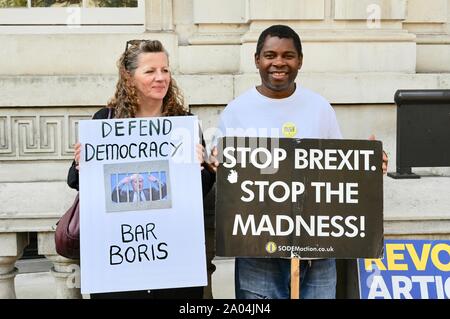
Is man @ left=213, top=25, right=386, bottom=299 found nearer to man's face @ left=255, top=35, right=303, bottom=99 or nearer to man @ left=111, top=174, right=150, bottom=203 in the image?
man's face @ left=255, top=35, right=303, bottom=99

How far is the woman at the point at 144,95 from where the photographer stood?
8.19ft

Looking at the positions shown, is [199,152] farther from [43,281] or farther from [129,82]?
[43,281]

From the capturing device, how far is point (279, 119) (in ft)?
8.17

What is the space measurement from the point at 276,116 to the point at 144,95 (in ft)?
1.95

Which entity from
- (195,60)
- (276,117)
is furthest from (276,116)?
(195,60)

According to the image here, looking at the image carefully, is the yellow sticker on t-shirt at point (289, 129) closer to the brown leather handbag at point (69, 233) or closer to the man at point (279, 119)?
the man at point (279, 119)

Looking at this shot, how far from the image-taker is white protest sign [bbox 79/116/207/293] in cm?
245

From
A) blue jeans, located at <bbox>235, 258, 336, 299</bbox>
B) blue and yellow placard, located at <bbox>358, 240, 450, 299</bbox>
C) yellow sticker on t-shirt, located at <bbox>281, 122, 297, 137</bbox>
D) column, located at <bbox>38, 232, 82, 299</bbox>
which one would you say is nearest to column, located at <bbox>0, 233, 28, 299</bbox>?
column, located at <bbox>38, 232, 82, 299</bbox>

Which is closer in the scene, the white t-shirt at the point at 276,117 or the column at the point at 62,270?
the white t-shirt at the point at 276,117

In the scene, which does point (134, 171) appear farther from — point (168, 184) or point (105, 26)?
point (105, 26)

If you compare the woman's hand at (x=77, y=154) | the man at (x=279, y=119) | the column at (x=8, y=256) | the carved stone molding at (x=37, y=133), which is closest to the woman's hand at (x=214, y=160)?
the man at (x=279, y=119)

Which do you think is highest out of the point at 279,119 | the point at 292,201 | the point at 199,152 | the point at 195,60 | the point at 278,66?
the point at 195,60

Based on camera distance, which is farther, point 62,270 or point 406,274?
point 62,270

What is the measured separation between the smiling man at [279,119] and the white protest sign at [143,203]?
225 mm
